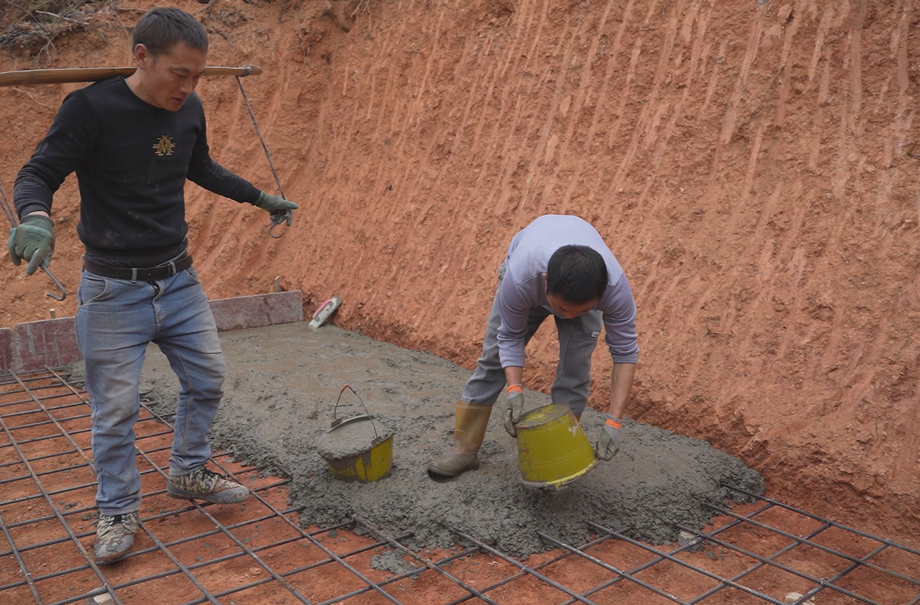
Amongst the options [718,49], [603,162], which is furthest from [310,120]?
[718,49]

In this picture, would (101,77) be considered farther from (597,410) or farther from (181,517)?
(597,410)

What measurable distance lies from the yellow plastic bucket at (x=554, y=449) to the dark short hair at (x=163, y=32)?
5.59 feet

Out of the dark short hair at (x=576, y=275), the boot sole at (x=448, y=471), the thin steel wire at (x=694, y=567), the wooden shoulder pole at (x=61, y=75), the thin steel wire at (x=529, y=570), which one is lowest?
the thin steel wire at (x=529, y=570)

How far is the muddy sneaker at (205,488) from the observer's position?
2.80 meters

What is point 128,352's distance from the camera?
8.16 ft

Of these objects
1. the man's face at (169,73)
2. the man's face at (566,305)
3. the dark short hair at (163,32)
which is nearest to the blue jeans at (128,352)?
the man's face at (169,73)

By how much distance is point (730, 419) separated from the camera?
3.29 meters

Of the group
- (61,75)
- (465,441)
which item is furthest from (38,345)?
(465,441)

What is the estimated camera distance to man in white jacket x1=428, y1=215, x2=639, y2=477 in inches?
88.3

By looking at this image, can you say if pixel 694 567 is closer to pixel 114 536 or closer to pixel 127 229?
pixel 114 536

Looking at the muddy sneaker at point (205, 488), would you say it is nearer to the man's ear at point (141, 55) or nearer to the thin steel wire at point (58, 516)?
the thin steel wire at point (58, 516)

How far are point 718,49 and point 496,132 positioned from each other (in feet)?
5.54

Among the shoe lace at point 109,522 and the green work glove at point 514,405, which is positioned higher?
the green work glove at point 514,405

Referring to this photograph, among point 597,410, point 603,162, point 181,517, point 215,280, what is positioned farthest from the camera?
point 215,280
